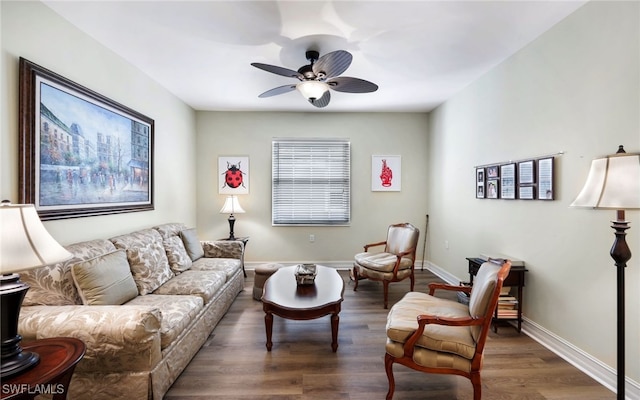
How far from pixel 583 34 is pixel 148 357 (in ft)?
12.3

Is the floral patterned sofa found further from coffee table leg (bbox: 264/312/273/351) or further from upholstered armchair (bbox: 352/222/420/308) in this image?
upholstered armchair (bbox: 352/222/420/308)

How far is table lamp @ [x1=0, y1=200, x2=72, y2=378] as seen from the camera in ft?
3.83

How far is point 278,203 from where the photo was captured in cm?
485

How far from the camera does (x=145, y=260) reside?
8.52 feet

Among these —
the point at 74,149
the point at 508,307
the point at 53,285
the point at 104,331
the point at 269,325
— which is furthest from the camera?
the point at 508,307

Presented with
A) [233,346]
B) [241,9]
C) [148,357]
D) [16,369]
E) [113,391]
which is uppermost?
[241,9]

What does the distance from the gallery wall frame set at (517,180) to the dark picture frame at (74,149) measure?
3999mm

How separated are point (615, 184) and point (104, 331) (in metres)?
2.92

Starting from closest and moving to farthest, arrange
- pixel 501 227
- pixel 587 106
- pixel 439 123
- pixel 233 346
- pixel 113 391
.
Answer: pixel 113 391
pixel 587 106
pixel 233 346
pixel 501 227
pixel 439 123

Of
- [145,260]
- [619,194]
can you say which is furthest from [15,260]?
[619,194]

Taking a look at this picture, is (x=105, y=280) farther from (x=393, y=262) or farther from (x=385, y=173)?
(x=385, y=173)

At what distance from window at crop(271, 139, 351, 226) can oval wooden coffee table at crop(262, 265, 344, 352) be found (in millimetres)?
2059

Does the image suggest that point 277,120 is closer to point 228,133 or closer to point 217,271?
point 228,133

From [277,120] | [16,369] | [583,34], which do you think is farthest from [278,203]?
[583,34]
